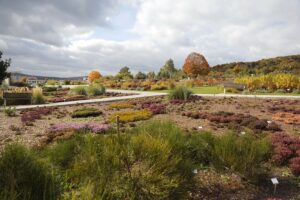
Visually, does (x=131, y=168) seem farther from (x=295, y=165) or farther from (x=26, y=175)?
(x=295, y=165)

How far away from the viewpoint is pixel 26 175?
4.38 meters

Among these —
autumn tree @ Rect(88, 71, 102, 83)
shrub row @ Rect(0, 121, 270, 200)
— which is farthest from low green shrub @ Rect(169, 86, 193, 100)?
autumn tree @ Rect(88, 71, 102, 83)

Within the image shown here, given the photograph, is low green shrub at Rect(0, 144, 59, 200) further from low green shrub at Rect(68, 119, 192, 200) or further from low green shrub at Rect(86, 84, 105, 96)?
low green shrub at Rect(86, 84, 105, 96)

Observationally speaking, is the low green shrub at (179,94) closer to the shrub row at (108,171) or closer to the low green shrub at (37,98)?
the low green shrub at (37,98)

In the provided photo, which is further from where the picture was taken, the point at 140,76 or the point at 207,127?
the point at 140,76

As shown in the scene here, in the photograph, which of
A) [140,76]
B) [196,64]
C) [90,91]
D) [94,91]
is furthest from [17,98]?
[140,76]

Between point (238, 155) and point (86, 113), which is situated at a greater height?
point (238, 155)

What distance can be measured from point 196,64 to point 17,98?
1213 inches

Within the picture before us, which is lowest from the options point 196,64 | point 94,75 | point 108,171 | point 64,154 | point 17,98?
point 17,98

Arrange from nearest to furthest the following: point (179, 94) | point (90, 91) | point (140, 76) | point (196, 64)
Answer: point (179, 94) → point (90, 91) → point (196, 64) → point (140, 76)

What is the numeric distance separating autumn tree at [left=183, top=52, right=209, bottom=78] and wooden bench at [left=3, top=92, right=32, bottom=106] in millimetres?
29574

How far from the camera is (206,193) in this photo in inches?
262

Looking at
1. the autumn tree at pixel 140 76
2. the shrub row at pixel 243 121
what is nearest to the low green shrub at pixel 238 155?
the shrub row at pixel 243 121

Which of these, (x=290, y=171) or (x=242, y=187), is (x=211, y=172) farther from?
(x=290, y=171)
